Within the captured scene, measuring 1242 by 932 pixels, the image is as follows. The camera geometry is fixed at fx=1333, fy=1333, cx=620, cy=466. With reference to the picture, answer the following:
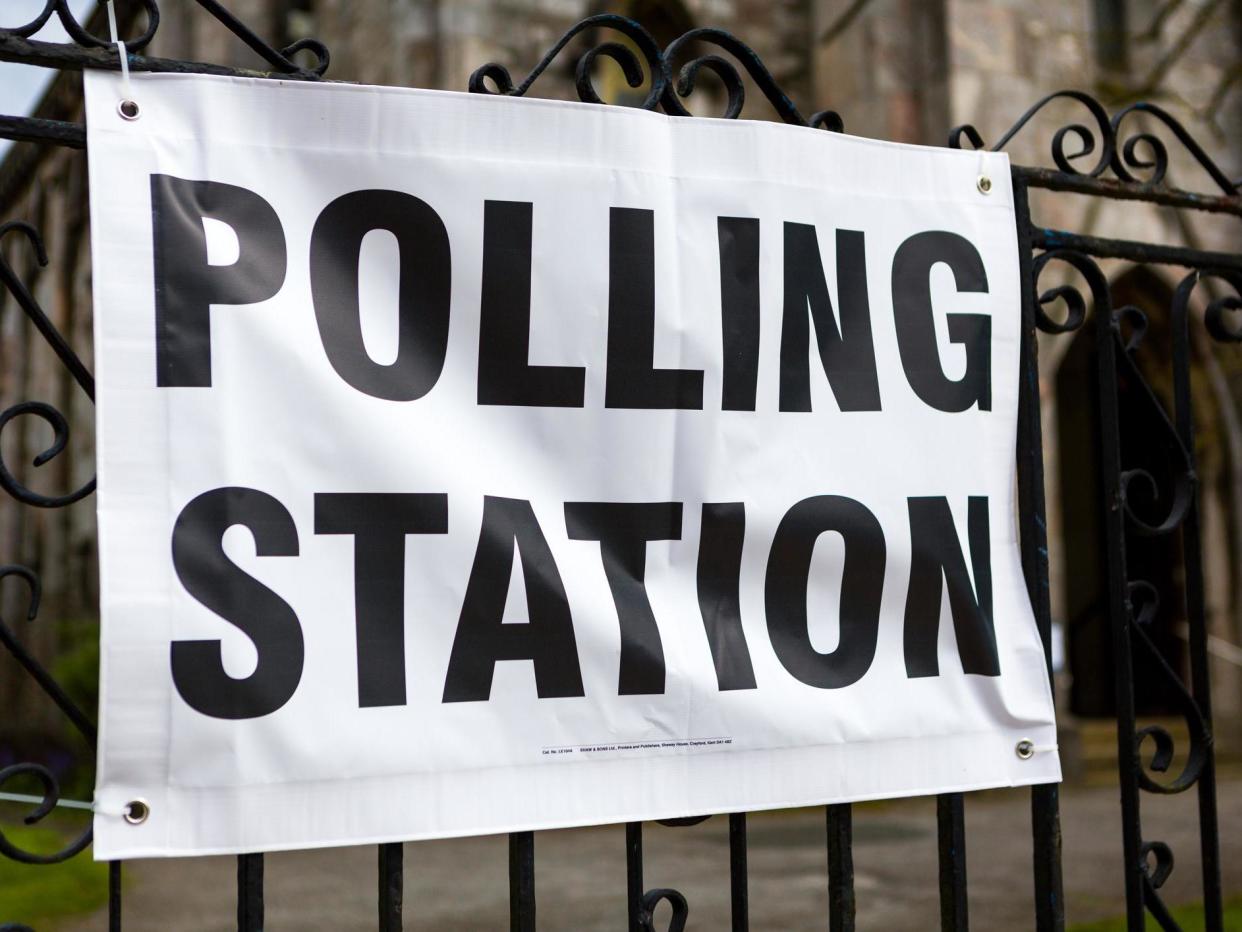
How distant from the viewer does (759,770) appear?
2258mm

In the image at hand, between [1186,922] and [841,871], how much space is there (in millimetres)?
2848

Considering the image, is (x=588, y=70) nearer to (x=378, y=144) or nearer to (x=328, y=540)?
(x=378, y=144)

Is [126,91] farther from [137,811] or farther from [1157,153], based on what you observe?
[1157,153]

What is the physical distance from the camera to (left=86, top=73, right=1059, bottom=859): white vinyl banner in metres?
1.96

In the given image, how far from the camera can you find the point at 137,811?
1887 millimetres

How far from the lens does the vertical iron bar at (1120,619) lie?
8.71ft

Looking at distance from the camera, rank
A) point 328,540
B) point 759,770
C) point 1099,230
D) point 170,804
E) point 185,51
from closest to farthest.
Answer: point 170,804, point 328,540, point 759,770, point 1099,230, point 185,51

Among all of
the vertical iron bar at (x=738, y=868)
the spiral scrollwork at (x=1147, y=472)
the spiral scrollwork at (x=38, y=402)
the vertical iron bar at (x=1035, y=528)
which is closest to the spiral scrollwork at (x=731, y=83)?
the vertical iron bar at (x=1035, y=528)

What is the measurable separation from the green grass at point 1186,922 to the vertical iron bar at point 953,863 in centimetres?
238

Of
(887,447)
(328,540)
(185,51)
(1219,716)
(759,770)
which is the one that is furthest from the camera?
(185,51)

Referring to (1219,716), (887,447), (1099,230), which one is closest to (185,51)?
(1099,230)

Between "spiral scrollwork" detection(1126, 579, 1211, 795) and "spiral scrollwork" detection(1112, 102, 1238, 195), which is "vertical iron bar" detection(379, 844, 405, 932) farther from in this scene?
"spiral scrollwork" detection(1112, 102, 1238, 195)

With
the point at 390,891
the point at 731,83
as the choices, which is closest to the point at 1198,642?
the point at 731,83

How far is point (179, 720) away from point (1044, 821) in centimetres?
164
